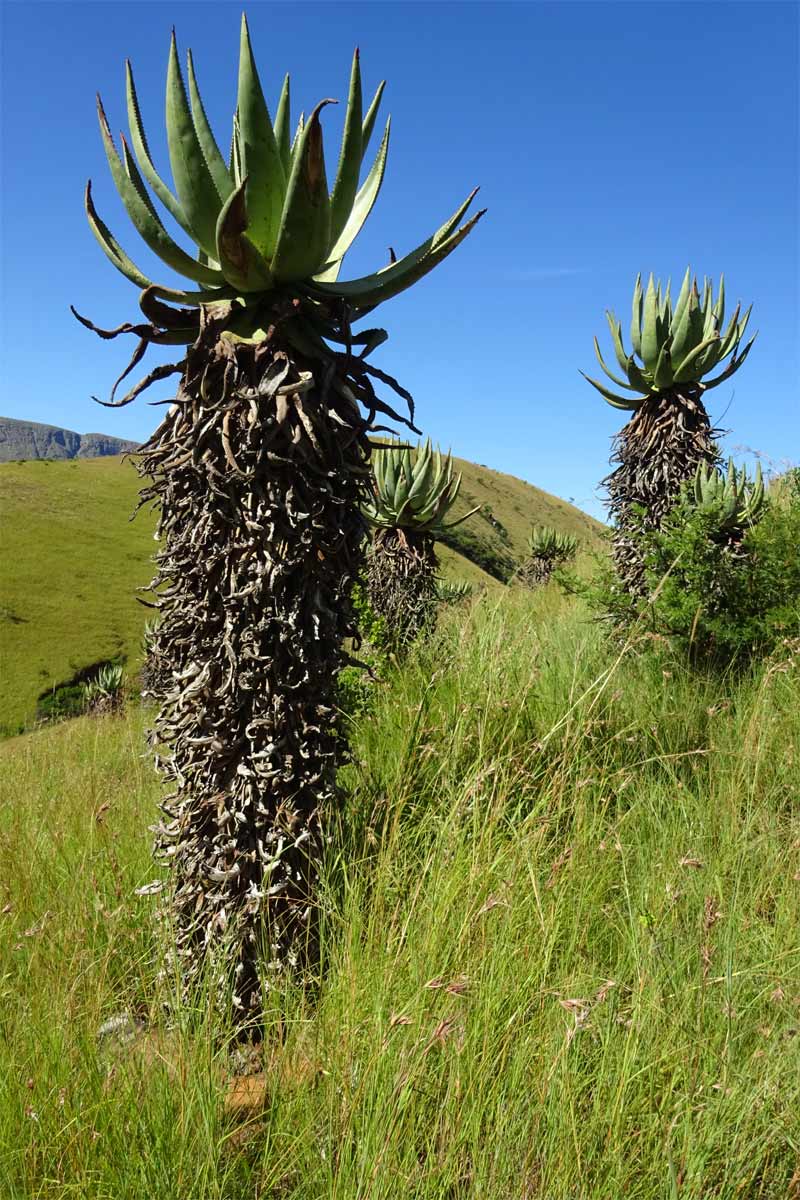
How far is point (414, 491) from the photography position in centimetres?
747

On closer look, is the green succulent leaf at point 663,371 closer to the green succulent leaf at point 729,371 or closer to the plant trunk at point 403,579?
the green succulent leaf at point 729,371

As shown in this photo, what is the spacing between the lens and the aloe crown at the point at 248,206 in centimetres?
244

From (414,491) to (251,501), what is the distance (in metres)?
4.95

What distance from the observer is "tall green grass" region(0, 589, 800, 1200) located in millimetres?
1733

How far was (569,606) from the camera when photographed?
10.0 metres

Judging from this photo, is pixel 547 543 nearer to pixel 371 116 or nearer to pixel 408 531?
pixel 408 531

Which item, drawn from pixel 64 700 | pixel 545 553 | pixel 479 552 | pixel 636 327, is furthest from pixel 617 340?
pixel 479 552

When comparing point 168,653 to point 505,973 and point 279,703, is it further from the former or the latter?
point 505,973

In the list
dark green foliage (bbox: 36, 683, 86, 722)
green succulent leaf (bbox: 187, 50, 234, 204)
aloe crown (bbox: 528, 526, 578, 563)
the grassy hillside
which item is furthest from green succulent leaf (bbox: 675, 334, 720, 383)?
the grassy hillside

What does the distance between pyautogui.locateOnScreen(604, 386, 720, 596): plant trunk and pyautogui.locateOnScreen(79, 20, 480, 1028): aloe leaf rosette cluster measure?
4835mm

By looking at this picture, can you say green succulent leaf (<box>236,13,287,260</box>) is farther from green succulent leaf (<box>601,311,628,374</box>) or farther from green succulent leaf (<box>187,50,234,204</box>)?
green succulent leaf (<box>601,311,628,374</box>)

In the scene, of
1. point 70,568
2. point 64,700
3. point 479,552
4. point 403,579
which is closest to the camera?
point 403,579

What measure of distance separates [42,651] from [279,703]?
126ft

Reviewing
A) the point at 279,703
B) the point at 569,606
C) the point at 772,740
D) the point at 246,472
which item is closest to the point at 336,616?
the point at 279,703
